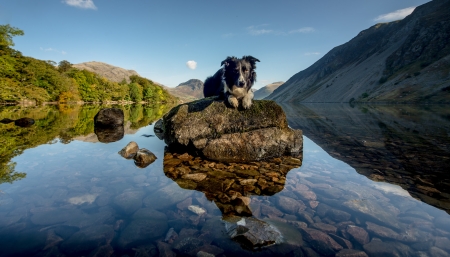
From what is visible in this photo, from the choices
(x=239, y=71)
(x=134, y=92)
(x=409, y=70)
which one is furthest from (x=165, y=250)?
(x=409, y=70)

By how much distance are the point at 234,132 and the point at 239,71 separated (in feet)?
8.34

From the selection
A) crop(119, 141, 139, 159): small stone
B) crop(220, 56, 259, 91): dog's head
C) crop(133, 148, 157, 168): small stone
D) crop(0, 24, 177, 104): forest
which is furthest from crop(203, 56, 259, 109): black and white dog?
crop(0, 24, 177, 104): forest

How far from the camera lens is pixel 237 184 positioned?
5305 mm

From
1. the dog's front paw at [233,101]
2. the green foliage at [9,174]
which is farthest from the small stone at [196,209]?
the dog's front paw at [233,101]

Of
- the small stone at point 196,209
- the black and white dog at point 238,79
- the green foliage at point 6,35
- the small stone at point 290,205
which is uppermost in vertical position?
the green foliage at point 6,35

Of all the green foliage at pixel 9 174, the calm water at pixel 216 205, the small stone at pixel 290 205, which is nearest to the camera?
the calm water at pixel 216 205

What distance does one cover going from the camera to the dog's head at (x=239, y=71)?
335 inches

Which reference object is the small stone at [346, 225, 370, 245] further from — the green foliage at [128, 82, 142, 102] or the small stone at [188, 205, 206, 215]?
the green foliage at [128, 82, 142, 102]

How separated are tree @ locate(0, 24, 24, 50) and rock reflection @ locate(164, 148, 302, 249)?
72.4 meters

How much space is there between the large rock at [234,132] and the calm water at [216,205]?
70 cm

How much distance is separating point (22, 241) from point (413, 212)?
665 cm

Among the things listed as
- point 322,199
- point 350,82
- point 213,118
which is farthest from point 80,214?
point 350,82

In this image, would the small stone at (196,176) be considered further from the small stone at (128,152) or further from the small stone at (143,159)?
the small stone at (128,152)

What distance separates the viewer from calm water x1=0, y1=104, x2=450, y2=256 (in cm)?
303
